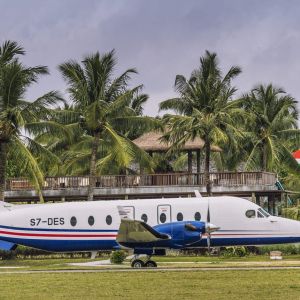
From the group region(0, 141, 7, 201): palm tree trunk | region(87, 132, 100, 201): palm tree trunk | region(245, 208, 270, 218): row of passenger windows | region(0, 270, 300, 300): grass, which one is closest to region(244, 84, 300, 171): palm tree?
region(87, 132, 100, 201): palm tree trunk

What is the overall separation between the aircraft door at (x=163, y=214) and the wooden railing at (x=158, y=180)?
21802 millimetres

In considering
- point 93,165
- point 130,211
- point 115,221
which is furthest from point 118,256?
point 93,165

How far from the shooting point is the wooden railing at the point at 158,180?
6456 cm

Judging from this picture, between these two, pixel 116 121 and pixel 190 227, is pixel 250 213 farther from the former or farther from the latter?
pixel 116 121

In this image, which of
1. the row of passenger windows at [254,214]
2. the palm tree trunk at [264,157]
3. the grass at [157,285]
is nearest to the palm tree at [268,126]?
the palm tree trunk at [264,157]

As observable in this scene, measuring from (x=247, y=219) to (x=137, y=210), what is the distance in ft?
17.4

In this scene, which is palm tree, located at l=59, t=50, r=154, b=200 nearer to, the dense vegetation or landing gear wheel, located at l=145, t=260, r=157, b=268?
the dense vegetation

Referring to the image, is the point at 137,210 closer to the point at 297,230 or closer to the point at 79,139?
the point at 297,230

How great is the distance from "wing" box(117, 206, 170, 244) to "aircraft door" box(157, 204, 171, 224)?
1.84m

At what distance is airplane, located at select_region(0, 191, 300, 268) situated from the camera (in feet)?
136

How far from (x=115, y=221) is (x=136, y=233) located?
317 cm

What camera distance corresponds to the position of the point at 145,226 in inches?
1609

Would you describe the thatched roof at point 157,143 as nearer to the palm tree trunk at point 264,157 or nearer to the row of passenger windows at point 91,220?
the palm tree trunk at point 264,157

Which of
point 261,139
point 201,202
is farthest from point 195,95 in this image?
point 201,202
